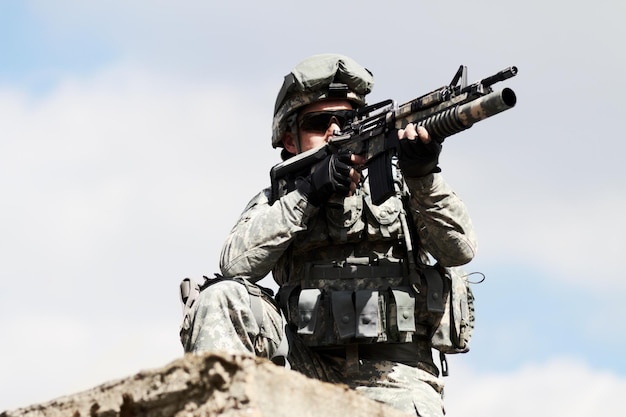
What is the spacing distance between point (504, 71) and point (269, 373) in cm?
353

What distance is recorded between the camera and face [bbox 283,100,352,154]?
9555mm

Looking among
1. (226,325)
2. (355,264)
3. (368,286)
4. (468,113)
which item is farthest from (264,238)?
(468,113)

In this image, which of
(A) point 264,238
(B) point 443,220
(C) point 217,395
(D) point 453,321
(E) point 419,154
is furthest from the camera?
(D) point 453,321

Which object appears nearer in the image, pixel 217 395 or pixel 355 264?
pixel 217 395

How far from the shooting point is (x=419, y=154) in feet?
27.5

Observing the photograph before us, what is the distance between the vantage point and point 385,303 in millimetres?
8789

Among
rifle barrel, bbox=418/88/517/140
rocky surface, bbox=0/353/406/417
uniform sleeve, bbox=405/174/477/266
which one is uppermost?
rifle barrel, bbox=418/88/517/140

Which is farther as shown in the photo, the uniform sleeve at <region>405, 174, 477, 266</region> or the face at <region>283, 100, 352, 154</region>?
the face at <region>283, 100, 352, 154</region>

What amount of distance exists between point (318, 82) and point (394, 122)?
83 centimetres

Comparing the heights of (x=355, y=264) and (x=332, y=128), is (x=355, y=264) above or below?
below

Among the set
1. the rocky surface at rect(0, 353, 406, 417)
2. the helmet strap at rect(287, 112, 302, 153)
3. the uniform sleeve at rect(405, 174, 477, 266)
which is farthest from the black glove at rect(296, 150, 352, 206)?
the rocky surface at rect(0, 353, 406, 417)

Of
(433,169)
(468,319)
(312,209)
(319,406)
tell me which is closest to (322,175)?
(312,209)

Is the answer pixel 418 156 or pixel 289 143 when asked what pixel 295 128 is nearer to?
pixel 289 143

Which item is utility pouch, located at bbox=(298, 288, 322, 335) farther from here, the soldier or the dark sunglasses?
the dark sunglasses
